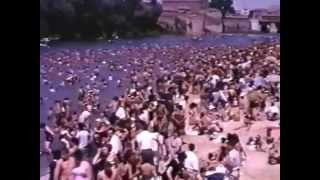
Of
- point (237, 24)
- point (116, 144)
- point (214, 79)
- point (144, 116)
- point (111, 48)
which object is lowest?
point (116, 144)

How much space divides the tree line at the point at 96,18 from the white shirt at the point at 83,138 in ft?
1.47

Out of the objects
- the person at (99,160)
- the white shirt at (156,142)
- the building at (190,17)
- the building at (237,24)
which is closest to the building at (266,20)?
the building at (237,24)

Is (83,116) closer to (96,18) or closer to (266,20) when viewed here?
(96,18)

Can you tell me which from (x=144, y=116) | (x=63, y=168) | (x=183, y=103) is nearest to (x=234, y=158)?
(x=183, y=103)

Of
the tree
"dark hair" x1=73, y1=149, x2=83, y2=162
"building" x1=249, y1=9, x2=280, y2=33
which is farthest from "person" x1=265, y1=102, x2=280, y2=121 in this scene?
"dark hair" x1=73, y1=149, x2=83, y2=162

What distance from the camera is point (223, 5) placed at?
126 inches

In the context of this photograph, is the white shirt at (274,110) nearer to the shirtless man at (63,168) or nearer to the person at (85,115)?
the person at (85,115)

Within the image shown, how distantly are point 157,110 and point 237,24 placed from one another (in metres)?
0.55

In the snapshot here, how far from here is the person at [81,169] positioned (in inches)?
125

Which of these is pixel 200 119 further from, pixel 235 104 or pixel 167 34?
pixel 167 34

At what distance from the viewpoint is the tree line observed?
10.6 feet

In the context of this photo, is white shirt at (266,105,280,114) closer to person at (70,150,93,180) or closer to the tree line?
the tree line
